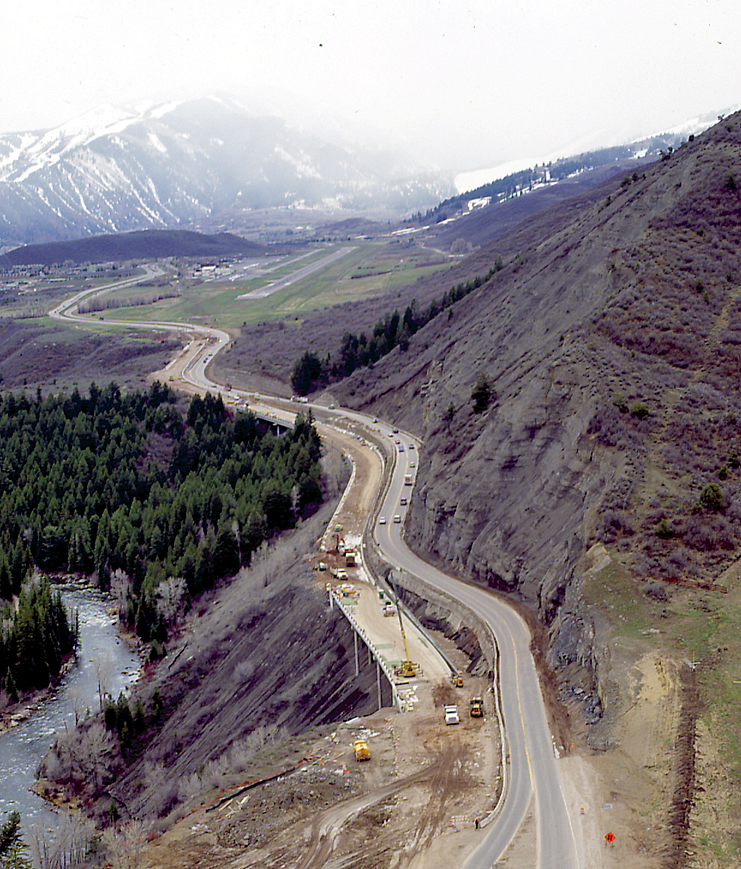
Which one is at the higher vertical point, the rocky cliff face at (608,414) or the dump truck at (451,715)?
the rocky cliff face at (608,414)

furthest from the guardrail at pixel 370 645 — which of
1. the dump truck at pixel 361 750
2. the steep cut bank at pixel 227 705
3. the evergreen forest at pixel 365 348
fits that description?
the evergreen forest at pixel 365 348

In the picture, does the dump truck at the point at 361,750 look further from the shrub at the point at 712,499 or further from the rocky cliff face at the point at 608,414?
the shrub at the point at 712,499

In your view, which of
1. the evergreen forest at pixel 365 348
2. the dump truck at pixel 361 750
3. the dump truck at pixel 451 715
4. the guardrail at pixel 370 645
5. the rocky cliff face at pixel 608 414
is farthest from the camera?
the evergreen forest at pixel 365 348

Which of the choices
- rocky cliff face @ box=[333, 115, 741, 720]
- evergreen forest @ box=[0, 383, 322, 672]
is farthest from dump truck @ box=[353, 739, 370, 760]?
evergreen forest @ box=[0, 383, 322, 672]

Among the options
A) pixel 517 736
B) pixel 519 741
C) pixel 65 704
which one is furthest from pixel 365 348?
pixel 519 741

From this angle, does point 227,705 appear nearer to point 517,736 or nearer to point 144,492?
point 517,736

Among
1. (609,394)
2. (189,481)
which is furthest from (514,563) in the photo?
(189,481)
